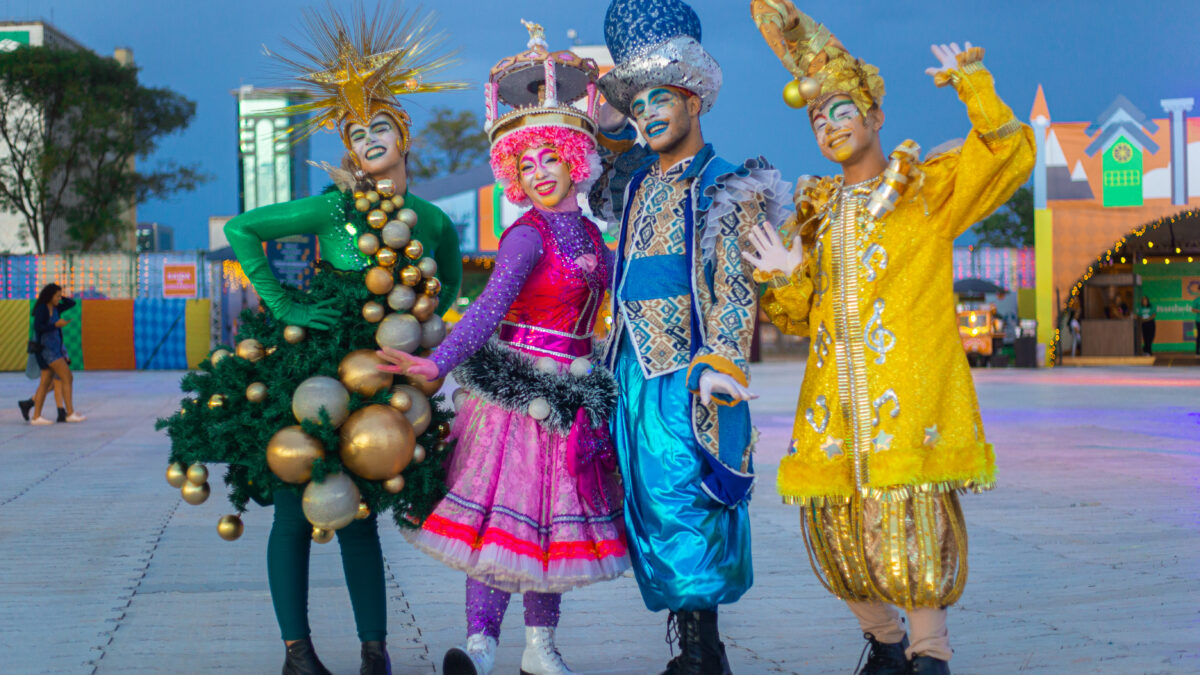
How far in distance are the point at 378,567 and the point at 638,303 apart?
104 cm

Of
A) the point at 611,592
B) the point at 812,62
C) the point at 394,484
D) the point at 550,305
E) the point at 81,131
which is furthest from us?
the point at 81,131

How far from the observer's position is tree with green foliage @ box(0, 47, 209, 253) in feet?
99.5

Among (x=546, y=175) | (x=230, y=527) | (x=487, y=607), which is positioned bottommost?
(x=487, y=607)

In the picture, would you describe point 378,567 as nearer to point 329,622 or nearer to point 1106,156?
point 329,622

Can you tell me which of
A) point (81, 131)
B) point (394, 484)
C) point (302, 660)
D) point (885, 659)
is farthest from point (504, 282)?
point (81, 131)

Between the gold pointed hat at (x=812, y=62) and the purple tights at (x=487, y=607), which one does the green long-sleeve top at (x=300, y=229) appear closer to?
the purple tights at (x=487, y=607)

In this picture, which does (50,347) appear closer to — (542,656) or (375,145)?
(375,145)

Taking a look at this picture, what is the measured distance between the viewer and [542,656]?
9.80 ft

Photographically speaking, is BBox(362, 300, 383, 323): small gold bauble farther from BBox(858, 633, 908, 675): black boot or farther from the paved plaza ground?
BBox(858, 633, 908, 675): black boot

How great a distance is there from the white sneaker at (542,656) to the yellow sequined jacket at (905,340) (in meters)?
0.80

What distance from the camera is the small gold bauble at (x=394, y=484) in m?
2.79

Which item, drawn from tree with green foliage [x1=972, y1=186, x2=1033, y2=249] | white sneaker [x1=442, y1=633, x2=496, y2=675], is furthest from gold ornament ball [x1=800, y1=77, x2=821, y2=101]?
tree with green foliage [x1=972, y1=186, x2=1033, y2=249]

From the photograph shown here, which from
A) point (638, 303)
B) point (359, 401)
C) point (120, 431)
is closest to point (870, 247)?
point (638, 303)

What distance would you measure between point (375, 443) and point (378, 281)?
0.45 m
